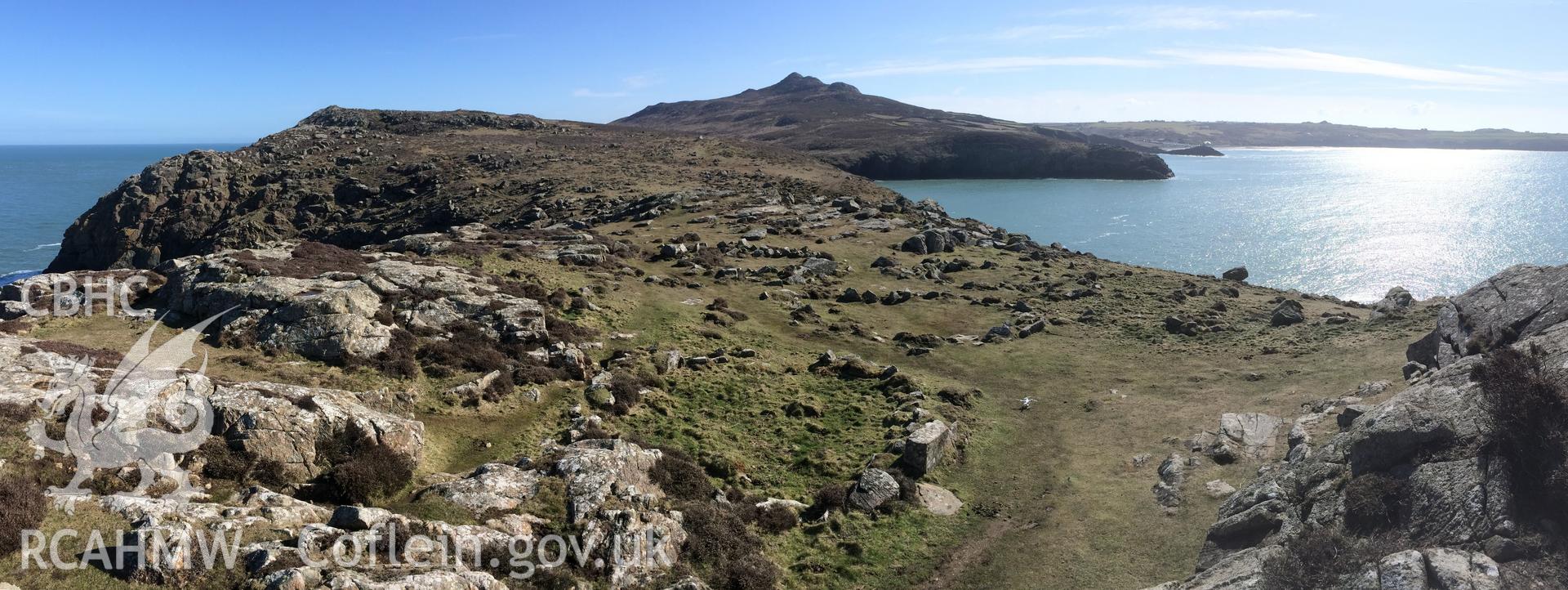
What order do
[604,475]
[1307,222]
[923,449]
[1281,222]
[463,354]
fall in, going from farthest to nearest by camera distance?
[1281,222] < [1307,222] < [463,354] < [923,449] < [604,475]

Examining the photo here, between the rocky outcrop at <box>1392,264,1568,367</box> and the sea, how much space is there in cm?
5042

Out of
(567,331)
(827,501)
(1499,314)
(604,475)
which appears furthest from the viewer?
(567,331)

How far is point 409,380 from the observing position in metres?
26.0

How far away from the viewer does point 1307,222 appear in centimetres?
11131

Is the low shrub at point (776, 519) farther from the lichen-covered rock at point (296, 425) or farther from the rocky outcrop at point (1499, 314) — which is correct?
the rocky outcrop at point (1499, 314)

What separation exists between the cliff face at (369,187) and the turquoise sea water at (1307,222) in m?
39.8

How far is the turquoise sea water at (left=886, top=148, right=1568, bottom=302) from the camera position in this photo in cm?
8038

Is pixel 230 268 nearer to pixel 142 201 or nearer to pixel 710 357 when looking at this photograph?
pixel 710 357

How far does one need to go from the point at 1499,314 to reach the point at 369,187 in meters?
115

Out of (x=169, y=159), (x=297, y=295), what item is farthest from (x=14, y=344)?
(x=169, y=159)

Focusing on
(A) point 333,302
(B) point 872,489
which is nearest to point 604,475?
(B) point 872,489

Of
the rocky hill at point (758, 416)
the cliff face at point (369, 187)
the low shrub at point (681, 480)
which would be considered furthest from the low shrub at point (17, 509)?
the cliff face at point (369, 187)

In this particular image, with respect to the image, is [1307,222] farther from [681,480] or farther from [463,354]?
[463,354]

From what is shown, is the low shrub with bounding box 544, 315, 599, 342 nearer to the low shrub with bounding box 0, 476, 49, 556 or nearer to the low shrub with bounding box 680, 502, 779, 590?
the low shrub with bounding box 680, 502, 779, 590
